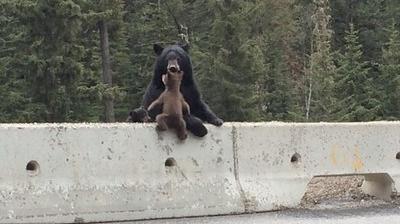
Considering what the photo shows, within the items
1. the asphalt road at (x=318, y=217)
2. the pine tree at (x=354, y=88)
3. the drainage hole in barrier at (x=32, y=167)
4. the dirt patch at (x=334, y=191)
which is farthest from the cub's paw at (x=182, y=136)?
the pine tree at (x=354, y=88)

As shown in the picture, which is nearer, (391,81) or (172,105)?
(172,105)

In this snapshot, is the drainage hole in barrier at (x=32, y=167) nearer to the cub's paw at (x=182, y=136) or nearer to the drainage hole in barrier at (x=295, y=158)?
the cub's paw at (x=182, y=136)

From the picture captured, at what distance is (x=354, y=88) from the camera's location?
41.8 meters

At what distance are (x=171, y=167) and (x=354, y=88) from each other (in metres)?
35.6

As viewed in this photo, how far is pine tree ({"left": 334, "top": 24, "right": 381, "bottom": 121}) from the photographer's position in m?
39.4

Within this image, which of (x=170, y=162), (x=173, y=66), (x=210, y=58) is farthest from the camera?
(x=210, y=58)

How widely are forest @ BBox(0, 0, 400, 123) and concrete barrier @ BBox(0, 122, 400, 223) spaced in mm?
15618

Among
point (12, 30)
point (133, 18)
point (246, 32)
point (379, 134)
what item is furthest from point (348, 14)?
point (379, 134)

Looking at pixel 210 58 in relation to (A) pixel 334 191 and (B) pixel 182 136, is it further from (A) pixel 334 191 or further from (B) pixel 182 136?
(B) pixel 182 136

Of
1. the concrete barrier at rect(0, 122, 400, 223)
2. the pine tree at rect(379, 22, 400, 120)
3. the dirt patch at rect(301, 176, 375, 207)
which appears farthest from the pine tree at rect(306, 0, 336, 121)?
the concrete barrier at rect(0, 122, 400, 223)

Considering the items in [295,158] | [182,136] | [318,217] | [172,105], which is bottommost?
[318,217]

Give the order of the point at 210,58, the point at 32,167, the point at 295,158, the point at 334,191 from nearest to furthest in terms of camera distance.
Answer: the point at 32,167
the point at 295,158
the point at 334,191
the point at 210,58

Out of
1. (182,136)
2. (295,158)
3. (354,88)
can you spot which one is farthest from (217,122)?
(354,88)

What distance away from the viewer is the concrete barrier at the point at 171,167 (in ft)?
21.6
